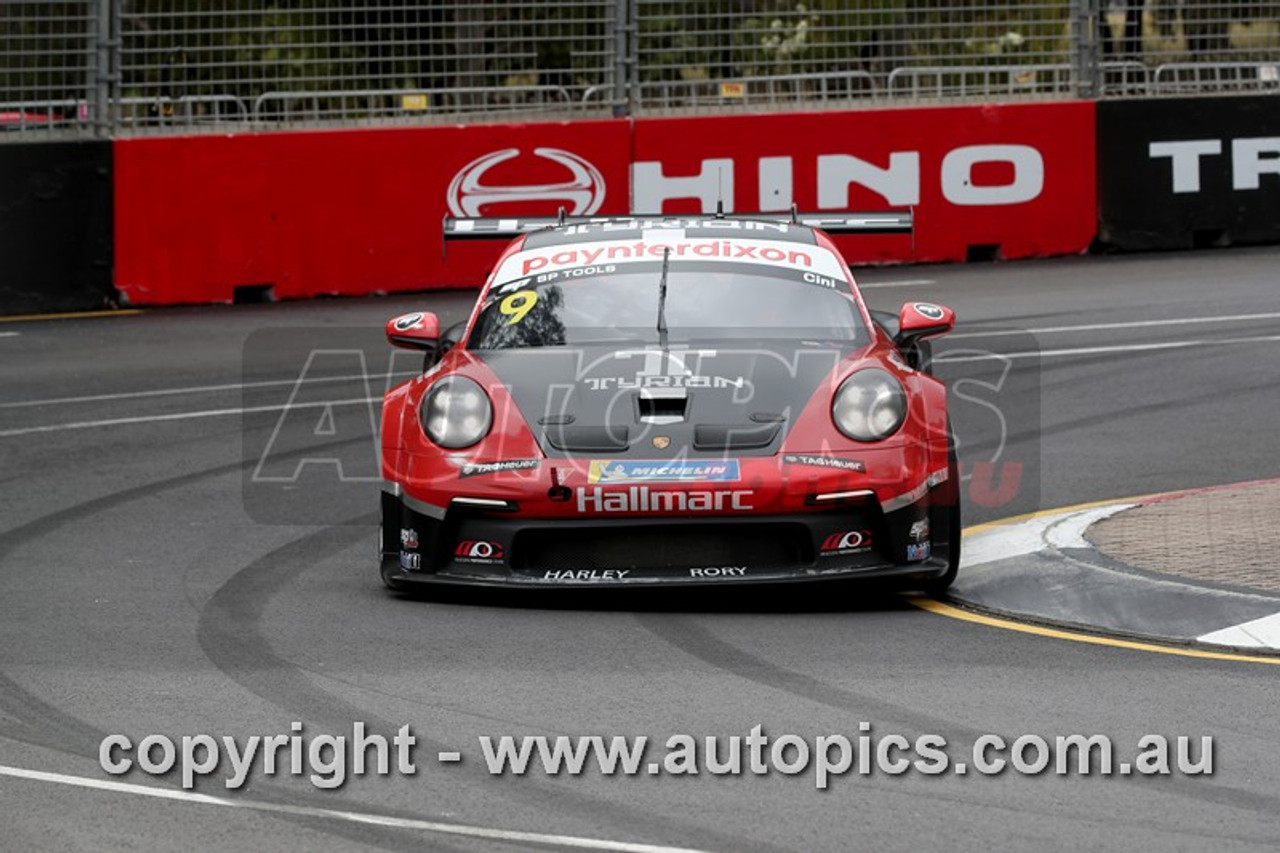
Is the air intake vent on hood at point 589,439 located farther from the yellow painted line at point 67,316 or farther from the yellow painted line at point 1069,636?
the yellow painted line at point 67,316

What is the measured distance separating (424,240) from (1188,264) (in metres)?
6.62

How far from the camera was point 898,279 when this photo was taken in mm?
18766

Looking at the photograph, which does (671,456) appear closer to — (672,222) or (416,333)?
(416,333)

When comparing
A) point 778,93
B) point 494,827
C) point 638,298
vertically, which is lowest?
point 494,827

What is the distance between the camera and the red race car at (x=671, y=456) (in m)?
7.62

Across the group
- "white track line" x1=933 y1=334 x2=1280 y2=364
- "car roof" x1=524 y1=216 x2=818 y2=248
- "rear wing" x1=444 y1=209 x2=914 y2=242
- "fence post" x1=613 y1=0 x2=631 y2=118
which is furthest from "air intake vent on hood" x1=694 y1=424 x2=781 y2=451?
"fence post" x1=613 y1=0 x2=631 y2=118

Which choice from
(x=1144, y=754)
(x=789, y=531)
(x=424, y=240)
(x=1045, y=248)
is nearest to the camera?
(x=1144, y=754)

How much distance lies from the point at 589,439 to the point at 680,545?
0.51 meters

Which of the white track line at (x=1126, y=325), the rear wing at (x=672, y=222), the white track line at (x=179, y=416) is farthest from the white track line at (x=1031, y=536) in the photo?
the white track line at (x=1126, y=325)

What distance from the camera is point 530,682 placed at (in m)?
6.67

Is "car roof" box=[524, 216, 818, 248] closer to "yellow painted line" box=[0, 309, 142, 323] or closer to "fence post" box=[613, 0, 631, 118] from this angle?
"yellow painted line" box=[0, 309, 142, 323]

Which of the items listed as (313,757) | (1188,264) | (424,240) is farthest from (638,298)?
(1188,264)

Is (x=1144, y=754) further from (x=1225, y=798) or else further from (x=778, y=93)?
(x=778, y=93)

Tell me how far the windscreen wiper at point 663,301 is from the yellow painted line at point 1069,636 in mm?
1438
